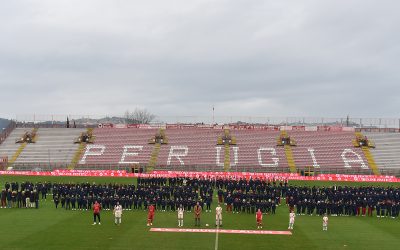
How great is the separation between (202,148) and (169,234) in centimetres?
3879

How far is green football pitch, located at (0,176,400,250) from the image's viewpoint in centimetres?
1914

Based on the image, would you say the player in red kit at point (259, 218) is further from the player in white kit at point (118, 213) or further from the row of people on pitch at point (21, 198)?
the row of people on pitch at point (21, 198)

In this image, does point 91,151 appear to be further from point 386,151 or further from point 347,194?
point 347,194

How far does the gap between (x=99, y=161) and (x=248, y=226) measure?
35541 mm

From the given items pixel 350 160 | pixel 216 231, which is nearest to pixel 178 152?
pixel 350 160

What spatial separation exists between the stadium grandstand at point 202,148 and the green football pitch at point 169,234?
24.8 metres

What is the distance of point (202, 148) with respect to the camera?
59969 mm

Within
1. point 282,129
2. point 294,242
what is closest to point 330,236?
point 294,242

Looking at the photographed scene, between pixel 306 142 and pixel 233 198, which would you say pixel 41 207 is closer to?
pixel 233 198

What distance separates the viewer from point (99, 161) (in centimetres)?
5603

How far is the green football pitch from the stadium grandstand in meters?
24.8

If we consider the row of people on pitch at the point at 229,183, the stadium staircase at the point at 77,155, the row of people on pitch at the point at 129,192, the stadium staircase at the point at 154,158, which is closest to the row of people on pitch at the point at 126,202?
the row of people on pitch at the point at 129,192

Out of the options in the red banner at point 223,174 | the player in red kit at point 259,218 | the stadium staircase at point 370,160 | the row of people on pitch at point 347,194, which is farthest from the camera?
the stadium staircase at point 370,160

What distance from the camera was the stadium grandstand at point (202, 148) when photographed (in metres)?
54.0
